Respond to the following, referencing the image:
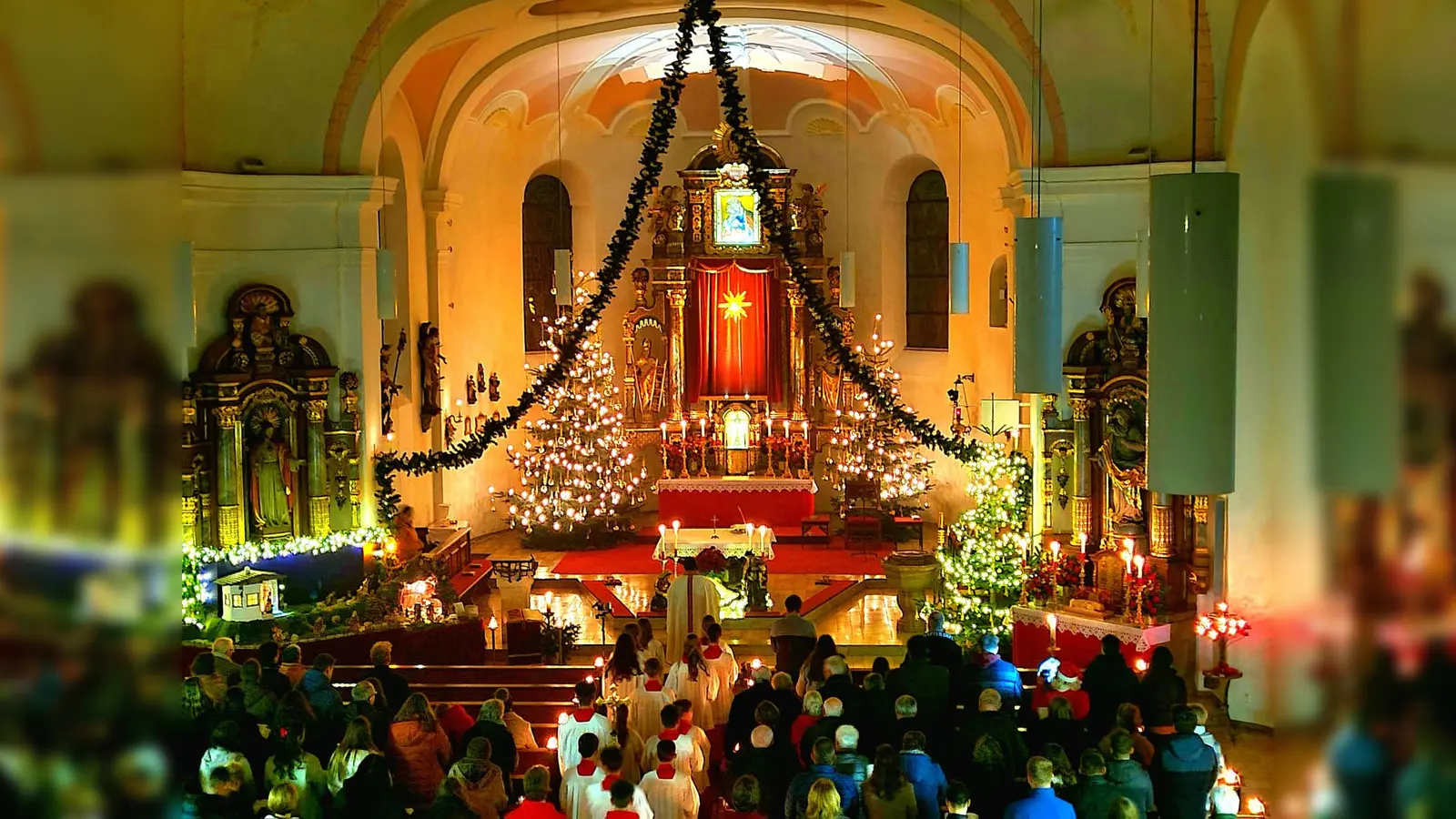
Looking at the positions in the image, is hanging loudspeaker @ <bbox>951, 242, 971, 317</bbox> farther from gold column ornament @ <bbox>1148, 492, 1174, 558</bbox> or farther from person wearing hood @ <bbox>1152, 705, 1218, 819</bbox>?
person wearing hood @ <bbox>1152, 705, 1218, 819</bbox>

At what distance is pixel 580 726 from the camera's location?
946 cm

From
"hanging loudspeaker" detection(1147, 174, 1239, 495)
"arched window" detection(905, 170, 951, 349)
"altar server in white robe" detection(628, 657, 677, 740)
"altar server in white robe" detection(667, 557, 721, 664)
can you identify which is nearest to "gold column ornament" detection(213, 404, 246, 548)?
"altar server in white robe" detection(667, 557, 721, 664)

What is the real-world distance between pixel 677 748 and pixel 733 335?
644 inches

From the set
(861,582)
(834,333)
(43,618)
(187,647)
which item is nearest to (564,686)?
(187,647)

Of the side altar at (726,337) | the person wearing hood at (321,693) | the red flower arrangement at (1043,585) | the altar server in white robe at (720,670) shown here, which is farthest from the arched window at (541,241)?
the person wearing hood at (321,693)

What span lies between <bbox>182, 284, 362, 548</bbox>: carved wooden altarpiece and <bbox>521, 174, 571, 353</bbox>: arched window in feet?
28.1

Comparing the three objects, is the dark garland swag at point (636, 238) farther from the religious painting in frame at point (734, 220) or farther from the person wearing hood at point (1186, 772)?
the religious painting in frame at point (734, 220)

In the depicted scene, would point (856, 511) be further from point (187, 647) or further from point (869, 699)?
point (869, 699)

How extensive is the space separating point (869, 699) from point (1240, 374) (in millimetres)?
5809

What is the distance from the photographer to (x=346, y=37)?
53.4 feet

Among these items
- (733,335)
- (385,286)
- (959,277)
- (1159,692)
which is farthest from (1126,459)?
(733,335)

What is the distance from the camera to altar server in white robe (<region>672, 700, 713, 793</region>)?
30.2ft

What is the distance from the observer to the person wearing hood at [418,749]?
8875 mm

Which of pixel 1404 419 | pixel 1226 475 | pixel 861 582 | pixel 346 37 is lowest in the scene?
pixel 861 582
